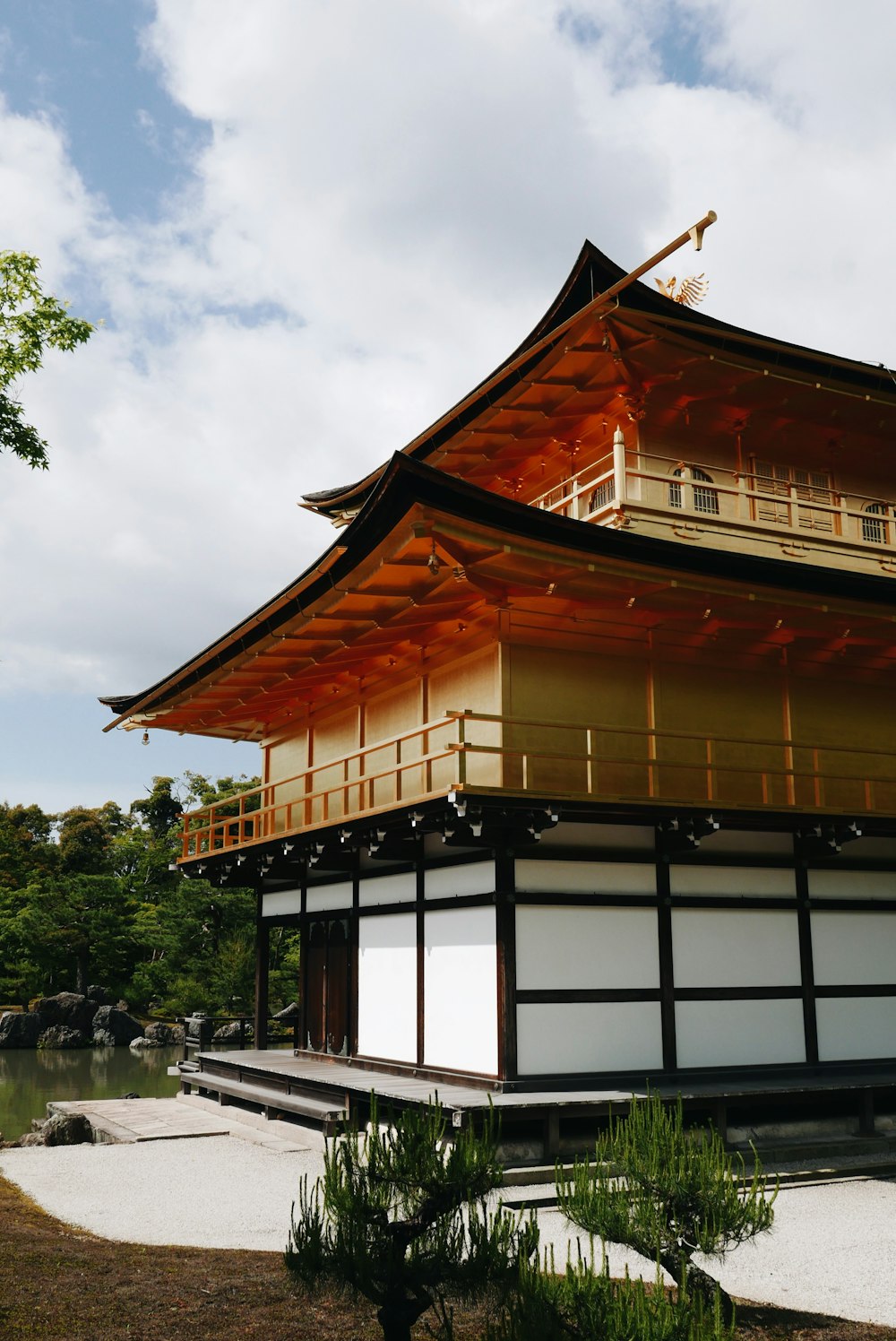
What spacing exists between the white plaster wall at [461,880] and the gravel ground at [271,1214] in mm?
3252

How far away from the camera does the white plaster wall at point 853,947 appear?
13805 millimetres

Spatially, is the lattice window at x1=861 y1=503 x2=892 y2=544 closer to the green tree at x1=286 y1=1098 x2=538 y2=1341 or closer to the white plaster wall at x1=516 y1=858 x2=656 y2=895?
the white plaster wall at x1=516 y1=858 x2=656 y2=895

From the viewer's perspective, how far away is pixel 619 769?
528 inches

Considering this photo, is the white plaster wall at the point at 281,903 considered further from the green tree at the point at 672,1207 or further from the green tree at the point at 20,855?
the green tree at the point at 20,855

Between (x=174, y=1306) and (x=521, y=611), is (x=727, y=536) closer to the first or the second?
(x=521, y=611)

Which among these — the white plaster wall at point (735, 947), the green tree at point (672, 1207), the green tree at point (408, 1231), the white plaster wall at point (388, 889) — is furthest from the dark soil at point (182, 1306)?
the white plaster wall at point (388, 889)

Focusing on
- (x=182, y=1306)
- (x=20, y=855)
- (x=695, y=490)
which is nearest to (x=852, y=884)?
(x=695, y=490)

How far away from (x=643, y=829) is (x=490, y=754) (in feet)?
6.63

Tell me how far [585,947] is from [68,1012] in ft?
103

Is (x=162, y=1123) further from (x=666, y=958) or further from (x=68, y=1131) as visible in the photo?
(x=666, y=958)

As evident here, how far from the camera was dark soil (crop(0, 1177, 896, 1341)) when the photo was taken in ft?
19.1

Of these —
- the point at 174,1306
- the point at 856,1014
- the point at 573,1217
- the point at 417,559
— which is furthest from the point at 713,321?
the point at 174,1306

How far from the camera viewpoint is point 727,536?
15344 millimetres

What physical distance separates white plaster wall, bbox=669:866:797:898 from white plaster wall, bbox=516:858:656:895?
43cm
